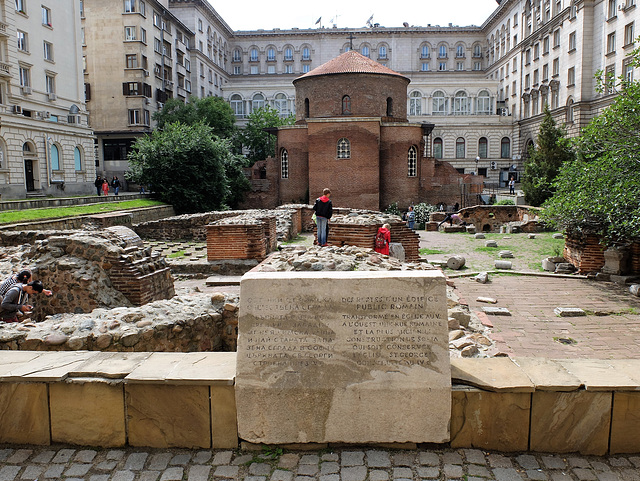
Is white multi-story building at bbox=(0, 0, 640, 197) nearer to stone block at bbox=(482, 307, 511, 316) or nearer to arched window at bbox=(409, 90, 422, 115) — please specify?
arched window at bbox=(409, 90, 422, 115)

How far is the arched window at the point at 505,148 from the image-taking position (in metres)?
52.6

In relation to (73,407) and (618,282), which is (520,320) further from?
(73,407)

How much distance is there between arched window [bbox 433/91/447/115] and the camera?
55263mm

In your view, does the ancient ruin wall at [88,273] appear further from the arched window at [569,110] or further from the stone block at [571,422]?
the arched window at [569,110]

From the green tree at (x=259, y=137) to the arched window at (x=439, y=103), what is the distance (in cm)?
1791

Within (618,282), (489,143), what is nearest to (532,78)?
(489,143)

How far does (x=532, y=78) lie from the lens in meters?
47.9

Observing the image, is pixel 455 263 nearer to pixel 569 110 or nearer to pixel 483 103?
pixel 569 110

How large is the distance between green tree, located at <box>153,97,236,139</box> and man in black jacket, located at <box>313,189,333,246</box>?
31856 millimetres

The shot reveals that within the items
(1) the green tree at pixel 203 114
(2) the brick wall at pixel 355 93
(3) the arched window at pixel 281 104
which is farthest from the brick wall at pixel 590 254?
(3) the arched window at pixel 281 104

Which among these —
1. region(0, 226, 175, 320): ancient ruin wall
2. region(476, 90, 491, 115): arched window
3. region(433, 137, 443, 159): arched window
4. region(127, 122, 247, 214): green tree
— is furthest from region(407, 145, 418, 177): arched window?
region(0, 226, 175, 320): ancient ruin wall

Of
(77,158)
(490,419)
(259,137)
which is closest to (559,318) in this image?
(490,419)

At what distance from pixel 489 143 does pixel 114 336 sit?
53.1m

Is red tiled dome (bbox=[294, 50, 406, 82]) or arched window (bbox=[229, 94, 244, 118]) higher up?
arched window (bbox=[229, 94, 244, 118])
